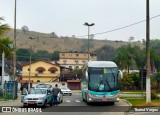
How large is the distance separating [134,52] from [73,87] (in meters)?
19.2

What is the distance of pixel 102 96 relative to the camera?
3309 centimetres

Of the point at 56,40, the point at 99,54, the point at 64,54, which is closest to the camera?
the point at 64,54

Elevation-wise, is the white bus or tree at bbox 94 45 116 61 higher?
tree at bbox 94 45 116 61

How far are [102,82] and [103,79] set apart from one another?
0.25 metres

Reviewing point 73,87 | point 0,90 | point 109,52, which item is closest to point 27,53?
point 109,52

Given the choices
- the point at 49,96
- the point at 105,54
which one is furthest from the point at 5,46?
the point at 105,54

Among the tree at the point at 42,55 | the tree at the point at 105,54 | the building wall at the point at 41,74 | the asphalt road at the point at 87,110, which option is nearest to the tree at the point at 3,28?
the asphalt road at the point at 87,110

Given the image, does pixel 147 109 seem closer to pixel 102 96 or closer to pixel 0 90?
pixel 102 96

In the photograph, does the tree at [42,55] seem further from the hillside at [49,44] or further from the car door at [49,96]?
the car door at [49,96]

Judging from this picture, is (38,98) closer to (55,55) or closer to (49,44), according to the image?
(55,55)

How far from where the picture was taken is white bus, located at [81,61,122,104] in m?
33.2

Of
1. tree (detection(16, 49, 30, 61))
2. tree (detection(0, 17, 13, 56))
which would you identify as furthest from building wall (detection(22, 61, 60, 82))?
tree (detection(0, 17, 13, 56))

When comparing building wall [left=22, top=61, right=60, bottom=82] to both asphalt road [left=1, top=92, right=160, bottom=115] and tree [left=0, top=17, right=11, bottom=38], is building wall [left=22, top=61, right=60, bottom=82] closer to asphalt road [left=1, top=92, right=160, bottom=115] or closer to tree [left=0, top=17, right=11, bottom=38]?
tree [left=0, top=17, right=11, bottom=38]

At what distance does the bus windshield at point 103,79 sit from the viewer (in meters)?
33.3
